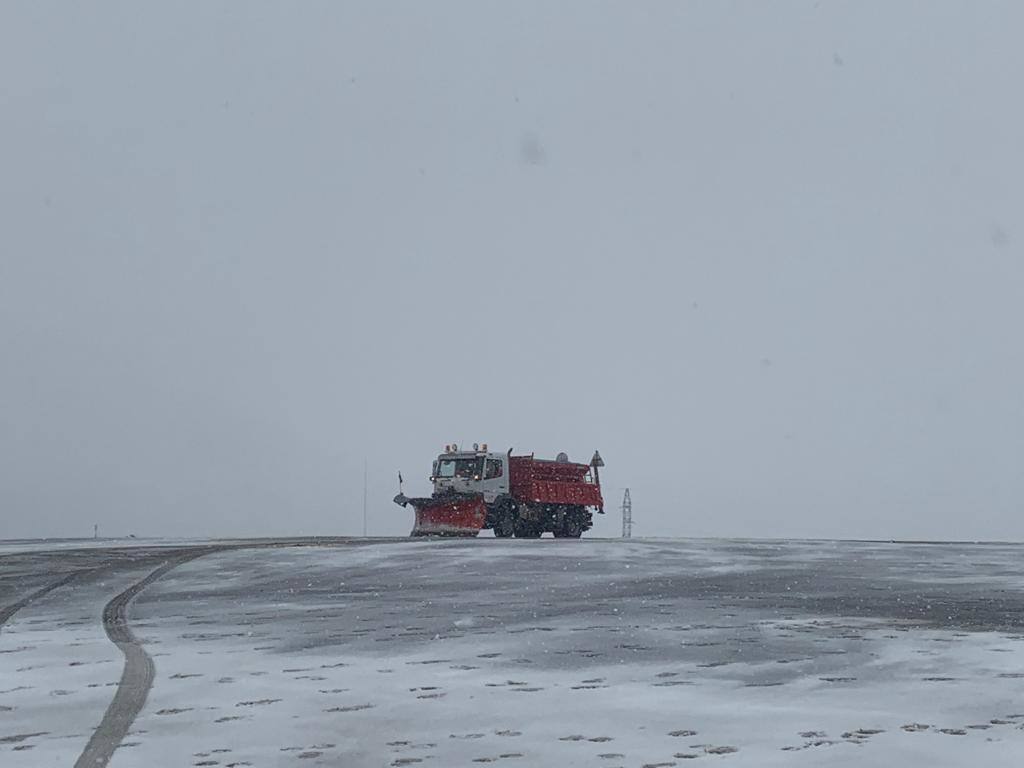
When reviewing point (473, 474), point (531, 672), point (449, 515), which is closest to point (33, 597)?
point (531, 672)

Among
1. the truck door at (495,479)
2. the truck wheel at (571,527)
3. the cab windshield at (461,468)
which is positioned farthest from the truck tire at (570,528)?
the cab windshield at (461,468)

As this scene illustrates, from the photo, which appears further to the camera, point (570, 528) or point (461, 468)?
point (570, 528)

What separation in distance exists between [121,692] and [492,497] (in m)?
33.1

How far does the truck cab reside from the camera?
41.7 metres

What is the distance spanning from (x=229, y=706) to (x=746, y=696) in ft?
10.6

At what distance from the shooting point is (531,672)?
366 inches

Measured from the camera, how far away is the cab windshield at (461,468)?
41.9m

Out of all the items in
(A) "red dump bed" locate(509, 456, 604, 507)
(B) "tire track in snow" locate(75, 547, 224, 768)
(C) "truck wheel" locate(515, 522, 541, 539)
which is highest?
(A) "red dump bed" locate(509, 456, 604, 507)

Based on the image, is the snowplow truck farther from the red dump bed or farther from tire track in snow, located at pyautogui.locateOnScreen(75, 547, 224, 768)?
tire track in snow, located at pyautogui.locateOnScreen(75, 547, 224, 768)

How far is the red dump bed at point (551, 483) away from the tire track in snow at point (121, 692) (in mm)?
27957

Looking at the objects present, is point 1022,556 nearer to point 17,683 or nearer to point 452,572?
point 452,572

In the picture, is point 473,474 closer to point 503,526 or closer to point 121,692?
point 503,526

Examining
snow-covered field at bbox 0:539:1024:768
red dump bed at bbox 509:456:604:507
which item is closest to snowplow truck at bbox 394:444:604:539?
red dump bed at bbox 509:456:604:507

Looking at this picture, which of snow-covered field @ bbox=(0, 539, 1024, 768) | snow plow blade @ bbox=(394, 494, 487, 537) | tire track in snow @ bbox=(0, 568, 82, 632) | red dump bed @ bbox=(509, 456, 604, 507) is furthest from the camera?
red dump bed @ bbox=(509, 456, 604, 507)
